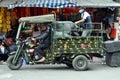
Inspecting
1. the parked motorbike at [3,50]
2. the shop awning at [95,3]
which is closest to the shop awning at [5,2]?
the parked motorbike at [3,50]

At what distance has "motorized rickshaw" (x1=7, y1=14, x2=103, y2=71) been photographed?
12188 mm

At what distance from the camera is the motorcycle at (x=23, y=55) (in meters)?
12.2

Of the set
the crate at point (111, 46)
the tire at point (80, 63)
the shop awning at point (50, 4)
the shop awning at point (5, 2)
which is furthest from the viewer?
the shop awning at point (5, 2)

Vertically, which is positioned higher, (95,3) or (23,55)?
(95,3)

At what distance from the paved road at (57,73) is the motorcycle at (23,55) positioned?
0.81 ft

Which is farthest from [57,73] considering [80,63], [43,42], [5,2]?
[5,2]

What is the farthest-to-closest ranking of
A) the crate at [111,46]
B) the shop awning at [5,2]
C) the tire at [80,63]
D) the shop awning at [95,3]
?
the shop awning at [95,3], the shop awning at [5,2], the crate at [111,46], the tire at [80,63]

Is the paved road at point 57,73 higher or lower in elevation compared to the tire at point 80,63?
lower

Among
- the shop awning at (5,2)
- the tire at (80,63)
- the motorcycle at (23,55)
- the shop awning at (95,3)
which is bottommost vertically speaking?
the tire at (80,63)

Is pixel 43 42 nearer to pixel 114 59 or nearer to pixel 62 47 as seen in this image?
pixel 62 47

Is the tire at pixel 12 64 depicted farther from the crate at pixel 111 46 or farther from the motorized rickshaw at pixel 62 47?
the crate at pixel 111 46

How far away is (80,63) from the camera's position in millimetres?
12328

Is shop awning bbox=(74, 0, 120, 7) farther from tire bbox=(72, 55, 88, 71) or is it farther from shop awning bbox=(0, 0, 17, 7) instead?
tire bbox=(72, 55, 88, 71)

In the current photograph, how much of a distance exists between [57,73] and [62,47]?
3.06 ft
